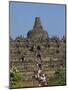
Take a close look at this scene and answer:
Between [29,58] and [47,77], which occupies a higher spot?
[29,58]

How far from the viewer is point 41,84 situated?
2391mm

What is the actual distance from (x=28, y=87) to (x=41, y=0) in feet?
2.54

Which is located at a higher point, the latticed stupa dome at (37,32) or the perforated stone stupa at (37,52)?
the latticed stupa dome at (37,32)

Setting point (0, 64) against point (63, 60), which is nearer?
point (0, 64)

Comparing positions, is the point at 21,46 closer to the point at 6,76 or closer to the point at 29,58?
the point at 29,58

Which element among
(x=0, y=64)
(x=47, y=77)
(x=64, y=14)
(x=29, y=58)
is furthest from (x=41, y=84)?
(x=64, y=14)

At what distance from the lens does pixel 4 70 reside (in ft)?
7.50

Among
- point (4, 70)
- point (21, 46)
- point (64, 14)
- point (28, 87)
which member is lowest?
point (28, 87)

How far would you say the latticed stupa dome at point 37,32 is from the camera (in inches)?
93.0

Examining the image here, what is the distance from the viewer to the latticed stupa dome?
236cm

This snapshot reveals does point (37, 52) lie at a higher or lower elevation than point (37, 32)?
lower

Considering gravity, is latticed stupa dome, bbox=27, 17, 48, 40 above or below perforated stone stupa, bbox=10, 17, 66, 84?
above

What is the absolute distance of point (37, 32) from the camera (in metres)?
2.38

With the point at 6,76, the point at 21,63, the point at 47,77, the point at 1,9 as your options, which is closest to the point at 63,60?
the point at 47,77
